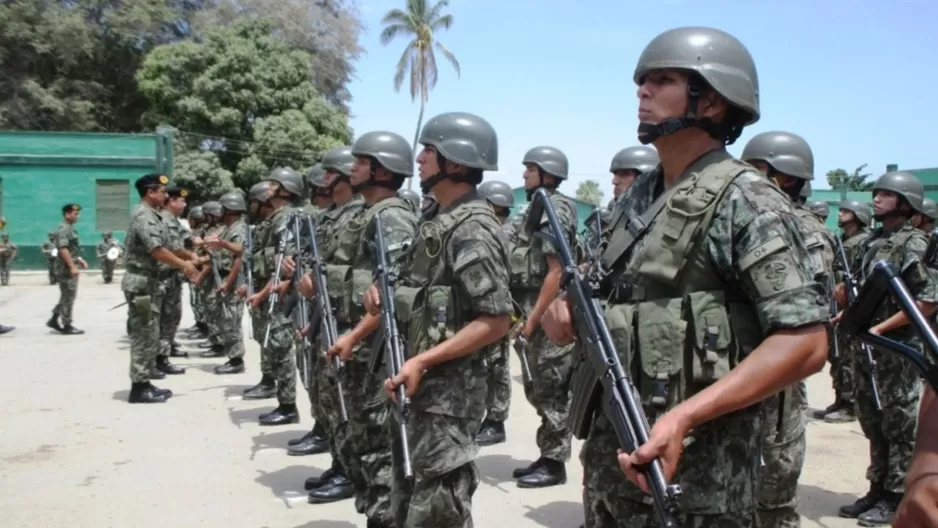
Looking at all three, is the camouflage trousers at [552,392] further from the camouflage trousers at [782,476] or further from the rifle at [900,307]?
the rifle at [900,307]

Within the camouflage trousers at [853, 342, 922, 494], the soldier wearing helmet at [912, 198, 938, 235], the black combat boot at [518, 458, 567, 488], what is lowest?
the black combat boot at [518, 458, 567, 488]

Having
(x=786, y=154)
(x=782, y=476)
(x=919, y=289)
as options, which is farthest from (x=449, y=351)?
(x=919, y=289)

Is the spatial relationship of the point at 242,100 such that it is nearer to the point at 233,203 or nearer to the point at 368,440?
the point at 233,203

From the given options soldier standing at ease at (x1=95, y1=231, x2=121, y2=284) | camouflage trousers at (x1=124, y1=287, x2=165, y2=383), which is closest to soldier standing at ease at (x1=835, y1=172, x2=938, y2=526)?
camouflage trousers at (x1=124, y1=287, x2=165, y2=383)

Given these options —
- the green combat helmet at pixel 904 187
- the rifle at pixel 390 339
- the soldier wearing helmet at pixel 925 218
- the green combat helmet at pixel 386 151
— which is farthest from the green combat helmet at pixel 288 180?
the soldier wearing helmet at pixel 925 218

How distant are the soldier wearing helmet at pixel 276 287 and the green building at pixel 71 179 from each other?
761 inches

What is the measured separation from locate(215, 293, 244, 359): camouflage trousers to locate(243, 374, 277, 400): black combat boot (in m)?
1.26

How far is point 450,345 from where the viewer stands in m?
3.26

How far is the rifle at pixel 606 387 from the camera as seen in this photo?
1.85 meters

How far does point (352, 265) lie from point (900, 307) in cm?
369

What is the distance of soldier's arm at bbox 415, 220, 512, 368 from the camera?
10.7 feet

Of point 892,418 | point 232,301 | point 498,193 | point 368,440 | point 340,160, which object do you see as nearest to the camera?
point 368,440

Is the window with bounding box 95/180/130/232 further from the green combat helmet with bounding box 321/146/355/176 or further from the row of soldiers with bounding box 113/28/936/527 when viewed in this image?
the green combat helmet with bounding box 321/146/355/176

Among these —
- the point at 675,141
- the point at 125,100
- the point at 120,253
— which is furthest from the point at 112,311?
the point at 125,100
